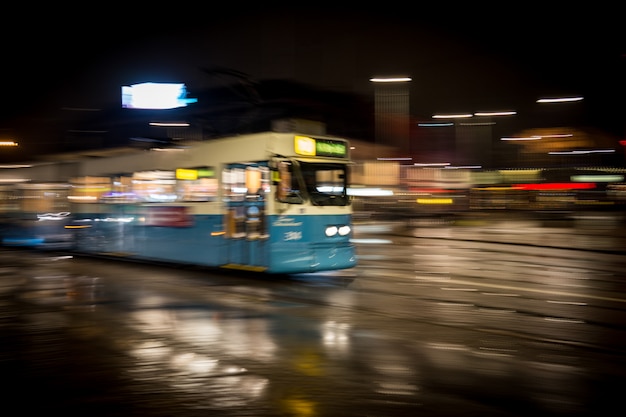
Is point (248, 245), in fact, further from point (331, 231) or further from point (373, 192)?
point (373, 192)

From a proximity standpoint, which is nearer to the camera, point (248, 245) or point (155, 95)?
point (248, 245)

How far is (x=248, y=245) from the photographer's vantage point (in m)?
12.5

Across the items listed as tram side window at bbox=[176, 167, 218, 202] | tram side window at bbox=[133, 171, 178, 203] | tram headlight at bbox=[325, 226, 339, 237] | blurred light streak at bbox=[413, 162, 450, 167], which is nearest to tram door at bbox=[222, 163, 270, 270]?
tram side window at bbox=[176, 167, 218, 202]

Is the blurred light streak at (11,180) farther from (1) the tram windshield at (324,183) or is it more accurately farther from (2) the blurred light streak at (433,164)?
(2) the blurred light streak at (433,164)

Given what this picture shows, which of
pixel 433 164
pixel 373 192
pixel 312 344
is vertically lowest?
pixel 312 344

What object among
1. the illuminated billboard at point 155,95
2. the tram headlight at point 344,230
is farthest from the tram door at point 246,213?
the illuminated billboard at point 155,95

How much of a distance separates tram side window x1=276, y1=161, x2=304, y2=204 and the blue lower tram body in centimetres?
36

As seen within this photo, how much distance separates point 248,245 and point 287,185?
161 cm

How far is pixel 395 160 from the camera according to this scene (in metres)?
57.3

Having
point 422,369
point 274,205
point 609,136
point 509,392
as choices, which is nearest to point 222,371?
point 422,369

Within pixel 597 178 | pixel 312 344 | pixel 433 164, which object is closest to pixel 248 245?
pixel 312 344

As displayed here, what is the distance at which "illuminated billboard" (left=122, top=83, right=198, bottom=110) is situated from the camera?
42.2 m

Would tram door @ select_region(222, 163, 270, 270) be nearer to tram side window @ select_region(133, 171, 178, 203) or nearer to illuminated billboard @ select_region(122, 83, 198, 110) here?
tram side window @ select_region(133, 171, 178, 203)

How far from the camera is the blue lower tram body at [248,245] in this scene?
1189 cm
